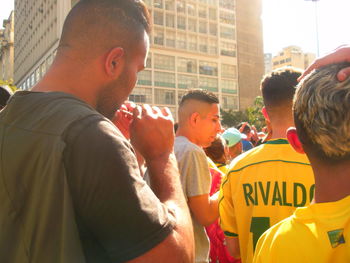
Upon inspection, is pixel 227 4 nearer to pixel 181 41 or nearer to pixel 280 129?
pixel 181 41

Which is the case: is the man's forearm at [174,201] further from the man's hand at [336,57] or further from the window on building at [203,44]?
the window on building at [203,44]

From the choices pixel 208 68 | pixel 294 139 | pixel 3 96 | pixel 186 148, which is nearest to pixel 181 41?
pixel 208 68

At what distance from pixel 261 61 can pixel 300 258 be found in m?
69.2

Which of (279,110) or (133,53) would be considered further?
(279,110)

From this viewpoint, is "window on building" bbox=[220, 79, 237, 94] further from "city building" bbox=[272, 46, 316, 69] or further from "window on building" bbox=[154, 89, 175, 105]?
"city building" bbox=[272, 46, 316, 69]

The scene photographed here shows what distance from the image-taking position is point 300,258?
132cm

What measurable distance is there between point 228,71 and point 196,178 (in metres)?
58.7

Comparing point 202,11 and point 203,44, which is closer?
point 203,44

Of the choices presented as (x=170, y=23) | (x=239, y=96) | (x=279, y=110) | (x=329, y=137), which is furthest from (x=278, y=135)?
(x=239, y=96)

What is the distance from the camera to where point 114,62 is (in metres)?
1.60

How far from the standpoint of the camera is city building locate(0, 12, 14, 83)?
85.4m

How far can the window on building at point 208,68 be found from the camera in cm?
5672

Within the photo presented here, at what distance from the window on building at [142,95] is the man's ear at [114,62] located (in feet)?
156

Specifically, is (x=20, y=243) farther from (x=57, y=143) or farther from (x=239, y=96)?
(x=239, y=96)
